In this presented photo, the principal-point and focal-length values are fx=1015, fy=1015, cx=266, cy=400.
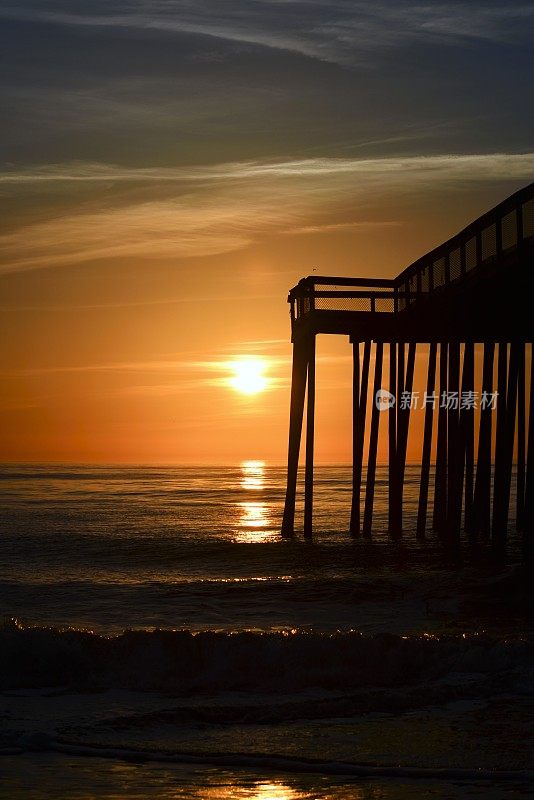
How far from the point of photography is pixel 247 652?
11.7 meters

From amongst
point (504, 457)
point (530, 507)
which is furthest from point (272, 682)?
point (504, 457)

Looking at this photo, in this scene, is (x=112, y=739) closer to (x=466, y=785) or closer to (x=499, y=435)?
(x=466, y=785)

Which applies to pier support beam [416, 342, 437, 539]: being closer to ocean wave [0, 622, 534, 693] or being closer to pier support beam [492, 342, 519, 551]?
pier support beam [492, 342, 519, 551]

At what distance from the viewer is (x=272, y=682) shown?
11.1 metres

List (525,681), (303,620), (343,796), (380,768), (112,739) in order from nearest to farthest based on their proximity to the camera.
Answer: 1. (343,796)
2. (380,768)
3. (112,739)
4. (525,681)
5. (303,620)

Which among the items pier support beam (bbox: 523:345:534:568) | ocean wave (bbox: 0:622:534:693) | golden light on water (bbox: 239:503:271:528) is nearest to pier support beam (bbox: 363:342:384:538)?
pier support beam (bbox: 523:345:534:568)

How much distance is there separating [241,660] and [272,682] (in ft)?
2.10

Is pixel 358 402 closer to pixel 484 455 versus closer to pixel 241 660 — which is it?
pixel 484 455

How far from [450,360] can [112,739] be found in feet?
46.9

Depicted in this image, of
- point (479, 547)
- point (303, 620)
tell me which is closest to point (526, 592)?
point (303, 620)

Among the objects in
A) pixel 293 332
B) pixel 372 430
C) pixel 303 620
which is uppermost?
pixel 293 332
